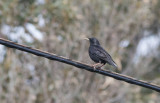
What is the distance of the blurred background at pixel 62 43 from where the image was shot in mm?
12117

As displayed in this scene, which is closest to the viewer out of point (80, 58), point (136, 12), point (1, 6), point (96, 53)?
point (96, 53)

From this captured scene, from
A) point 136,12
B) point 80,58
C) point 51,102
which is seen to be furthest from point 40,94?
point 136,12

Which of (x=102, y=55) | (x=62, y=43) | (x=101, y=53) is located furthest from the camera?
(x=62, y=43)

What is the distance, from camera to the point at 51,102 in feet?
41.8

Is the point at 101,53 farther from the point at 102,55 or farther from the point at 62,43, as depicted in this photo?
the point at 62,43

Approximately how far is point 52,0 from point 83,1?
1.06 metres

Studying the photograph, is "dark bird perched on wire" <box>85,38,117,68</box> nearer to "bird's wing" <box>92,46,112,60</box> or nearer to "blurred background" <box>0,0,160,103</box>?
"bird's wing" <box>92,46,112,60</box>

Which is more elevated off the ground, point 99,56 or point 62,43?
point 62,43

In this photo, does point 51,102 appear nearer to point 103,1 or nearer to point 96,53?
point 103,1

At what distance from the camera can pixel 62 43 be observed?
42.1ft

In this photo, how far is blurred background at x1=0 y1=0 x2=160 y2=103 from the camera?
39.8 feet

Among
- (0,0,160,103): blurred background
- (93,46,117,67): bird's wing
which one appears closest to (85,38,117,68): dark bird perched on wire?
(93,46,117,67): bird's wing

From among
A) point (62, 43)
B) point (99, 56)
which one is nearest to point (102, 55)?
point (99, 56)

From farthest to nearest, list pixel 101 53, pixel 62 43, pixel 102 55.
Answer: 1. pixel 62 43
2. pixel 101 53
3. pixel 102 55
